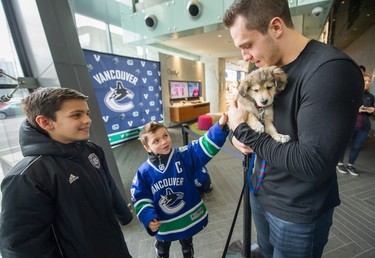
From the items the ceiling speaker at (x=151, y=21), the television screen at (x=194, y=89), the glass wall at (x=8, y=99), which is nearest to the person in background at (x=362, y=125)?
the glass wall at (x=8, y=99)

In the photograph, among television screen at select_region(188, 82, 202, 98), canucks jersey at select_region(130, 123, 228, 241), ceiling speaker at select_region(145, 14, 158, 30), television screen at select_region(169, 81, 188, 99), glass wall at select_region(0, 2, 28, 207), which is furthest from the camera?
television screen at select_region(188, 82, 202, 98)

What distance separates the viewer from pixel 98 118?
2.43 m

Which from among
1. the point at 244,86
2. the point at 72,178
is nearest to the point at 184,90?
the point at 244,86

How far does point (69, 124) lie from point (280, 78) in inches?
45.4

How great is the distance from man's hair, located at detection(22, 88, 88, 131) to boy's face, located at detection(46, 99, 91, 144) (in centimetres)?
3

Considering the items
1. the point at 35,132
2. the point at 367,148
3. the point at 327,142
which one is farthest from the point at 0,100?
the point at 367,148

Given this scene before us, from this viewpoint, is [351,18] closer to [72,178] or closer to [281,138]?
[281,138]

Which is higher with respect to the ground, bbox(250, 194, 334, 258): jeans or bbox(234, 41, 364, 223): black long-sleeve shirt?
bbox(234, 41, 364, 223): black long-sleeve shirt

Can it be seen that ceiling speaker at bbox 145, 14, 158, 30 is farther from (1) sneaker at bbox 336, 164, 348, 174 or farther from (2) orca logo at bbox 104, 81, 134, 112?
(1) sneaker at bbox 336, 164, 348, 174

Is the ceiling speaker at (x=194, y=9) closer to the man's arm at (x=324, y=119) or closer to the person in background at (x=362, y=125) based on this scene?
the person in background at (x=362, y=125)

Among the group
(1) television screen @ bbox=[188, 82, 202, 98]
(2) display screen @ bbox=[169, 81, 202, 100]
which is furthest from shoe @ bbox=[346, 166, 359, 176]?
(1) television screen @ bbox=[188, 82, 202, 98]

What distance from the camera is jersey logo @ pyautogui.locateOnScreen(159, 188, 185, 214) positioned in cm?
145

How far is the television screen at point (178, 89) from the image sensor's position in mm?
8226

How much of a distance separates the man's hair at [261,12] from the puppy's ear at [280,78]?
18cm
